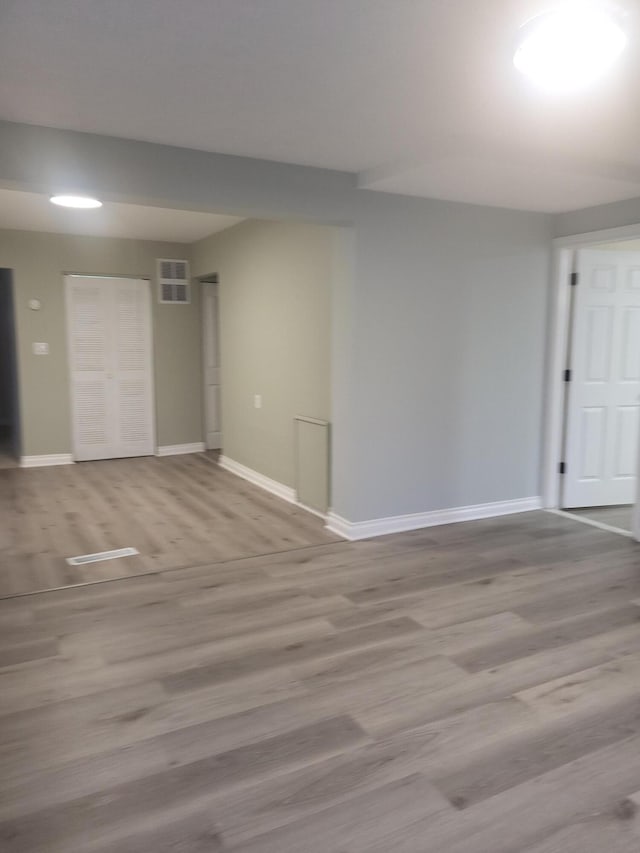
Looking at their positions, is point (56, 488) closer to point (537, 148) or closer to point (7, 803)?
point (7, 803)

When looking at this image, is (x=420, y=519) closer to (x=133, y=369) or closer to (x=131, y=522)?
(x=131, y=522)

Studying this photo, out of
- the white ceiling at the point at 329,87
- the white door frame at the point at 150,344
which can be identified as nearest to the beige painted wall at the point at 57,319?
the white door frame at the point at 150,344

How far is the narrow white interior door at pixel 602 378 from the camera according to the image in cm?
489

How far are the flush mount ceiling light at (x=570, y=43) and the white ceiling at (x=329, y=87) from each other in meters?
0.05

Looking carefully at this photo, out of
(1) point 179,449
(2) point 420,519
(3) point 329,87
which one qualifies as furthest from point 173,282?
(3) point 329,87

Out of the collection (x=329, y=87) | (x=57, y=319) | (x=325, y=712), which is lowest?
(x=325, y=712)

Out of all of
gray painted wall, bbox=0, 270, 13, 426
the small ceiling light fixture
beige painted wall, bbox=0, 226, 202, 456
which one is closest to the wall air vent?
beige painted wall, bbox=0, 226, 202, 456

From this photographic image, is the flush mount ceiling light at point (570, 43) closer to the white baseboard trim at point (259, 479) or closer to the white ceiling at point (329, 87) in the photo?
the white ceiling at point (329, 87)

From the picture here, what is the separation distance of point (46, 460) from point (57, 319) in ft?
4.93

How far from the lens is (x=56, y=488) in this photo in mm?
5852

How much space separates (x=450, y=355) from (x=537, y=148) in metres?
1.62

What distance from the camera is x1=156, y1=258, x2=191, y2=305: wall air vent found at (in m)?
7.21

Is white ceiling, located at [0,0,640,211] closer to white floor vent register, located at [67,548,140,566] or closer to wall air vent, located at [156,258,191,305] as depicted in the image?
white floor vent register, located at [67,548,140,566]

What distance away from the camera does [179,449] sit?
7.59m
